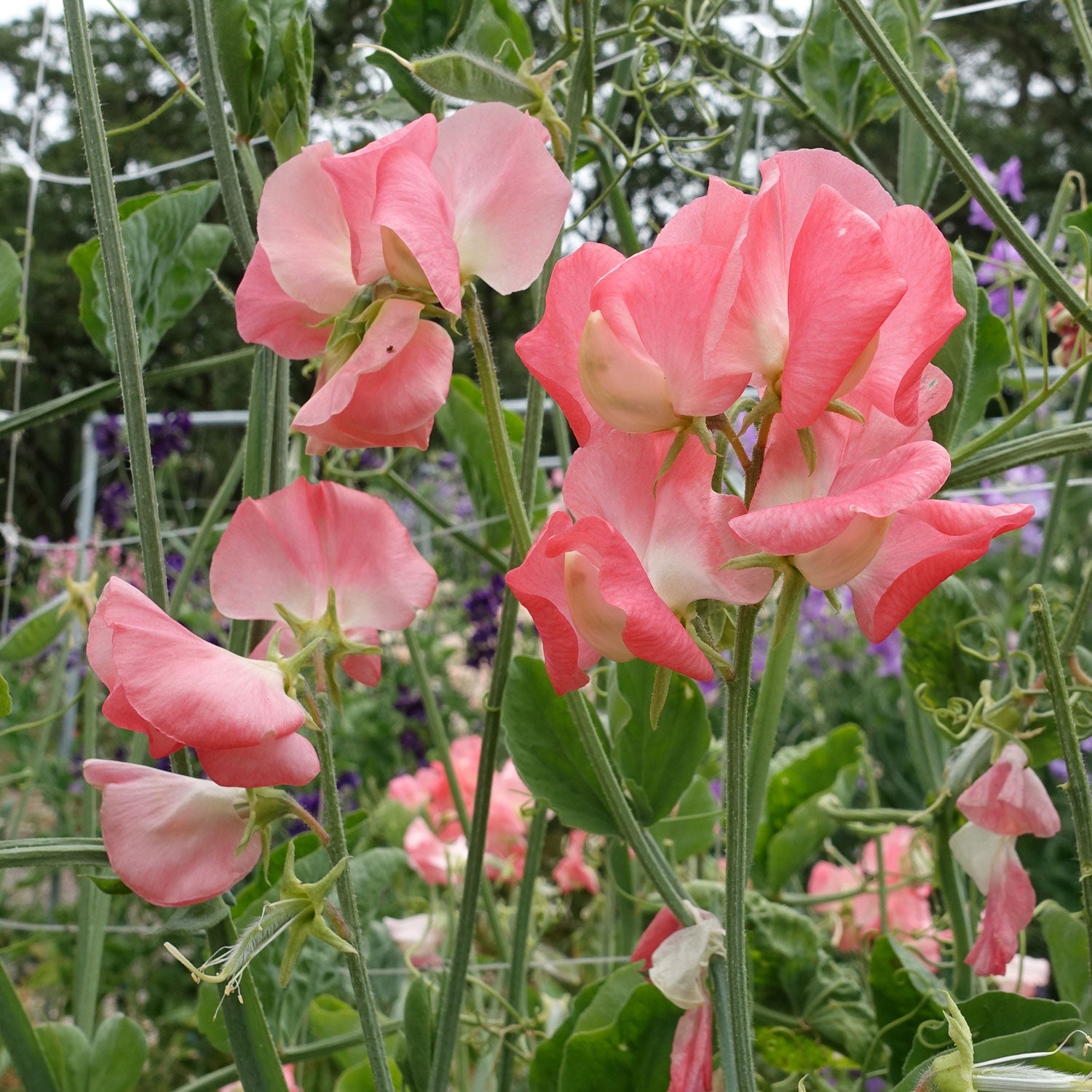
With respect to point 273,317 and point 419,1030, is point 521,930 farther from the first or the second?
point 273,317

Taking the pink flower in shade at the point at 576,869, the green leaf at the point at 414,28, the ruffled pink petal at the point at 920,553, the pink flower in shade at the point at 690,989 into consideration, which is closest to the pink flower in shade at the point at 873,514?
the ruffled pink petal at the point at 920,553

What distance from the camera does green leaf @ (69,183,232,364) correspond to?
469 millimetres

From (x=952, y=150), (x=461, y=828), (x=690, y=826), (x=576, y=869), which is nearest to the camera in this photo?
(x=952, y=150)

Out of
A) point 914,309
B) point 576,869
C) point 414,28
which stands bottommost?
point 576,869

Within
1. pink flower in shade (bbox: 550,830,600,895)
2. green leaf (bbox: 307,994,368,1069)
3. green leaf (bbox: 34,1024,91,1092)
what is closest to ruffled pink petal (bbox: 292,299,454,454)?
green leaf (bbox: 34,1024,91,1092)

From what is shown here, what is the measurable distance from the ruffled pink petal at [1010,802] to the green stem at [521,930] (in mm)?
167

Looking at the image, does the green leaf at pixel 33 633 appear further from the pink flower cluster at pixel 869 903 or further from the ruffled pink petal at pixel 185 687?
the pink flower cluster at pixel 869 903

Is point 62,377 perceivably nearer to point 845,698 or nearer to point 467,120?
point 845,698

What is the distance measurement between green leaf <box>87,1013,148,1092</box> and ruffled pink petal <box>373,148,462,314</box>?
34 cm

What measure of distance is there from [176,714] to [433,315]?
0.13 m

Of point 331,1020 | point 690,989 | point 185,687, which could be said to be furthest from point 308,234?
point 331,1020

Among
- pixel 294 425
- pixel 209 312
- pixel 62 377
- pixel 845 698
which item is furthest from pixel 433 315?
pixel 62 377

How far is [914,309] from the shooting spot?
25 centimetres

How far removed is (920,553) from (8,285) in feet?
1.36
